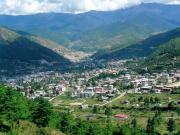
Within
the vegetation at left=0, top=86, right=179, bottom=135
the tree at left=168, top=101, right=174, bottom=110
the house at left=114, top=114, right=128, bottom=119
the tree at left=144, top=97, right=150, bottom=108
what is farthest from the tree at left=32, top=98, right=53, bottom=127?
the tree at left=144, top=97, right=150, bottom=108

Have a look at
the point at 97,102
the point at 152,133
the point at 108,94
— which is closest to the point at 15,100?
the point at 152,133

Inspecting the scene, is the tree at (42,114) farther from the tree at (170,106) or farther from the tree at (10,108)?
the tree at (170,106)

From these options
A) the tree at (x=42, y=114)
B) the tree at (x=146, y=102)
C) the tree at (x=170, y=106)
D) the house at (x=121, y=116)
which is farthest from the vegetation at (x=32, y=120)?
the tree at (x=146, y=102)

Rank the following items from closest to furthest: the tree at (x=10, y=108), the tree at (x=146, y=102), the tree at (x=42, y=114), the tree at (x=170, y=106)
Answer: the tree at (x=10, y=108)
the tree at (x=42, y=114)
the tree at (x=170, y=106)
the tree at (x=146, y=102)

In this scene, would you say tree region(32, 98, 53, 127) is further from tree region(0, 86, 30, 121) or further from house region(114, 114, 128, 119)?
house region(114, 114, 128, 119)

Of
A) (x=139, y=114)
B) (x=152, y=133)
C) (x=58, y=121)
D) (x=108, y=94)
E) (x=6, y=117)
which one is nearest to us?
(x=6, y=117)

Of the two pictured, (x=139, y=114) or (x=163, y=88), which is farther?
(x=163, y=88)

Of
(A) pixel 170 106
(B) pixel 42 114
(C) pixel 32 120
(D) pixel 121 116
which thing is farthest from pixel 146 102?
(C) pixel 32 120

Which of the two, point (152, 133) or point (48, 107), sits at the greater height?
point (48, 107)

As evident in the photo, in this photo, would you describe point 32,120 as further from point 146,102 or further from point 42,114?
point 146,102

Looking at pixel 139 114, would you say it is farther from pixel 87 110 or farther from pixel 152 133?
pixel 152 133

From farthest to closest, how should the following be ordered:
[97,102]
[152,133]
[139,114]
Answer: [97,102], [139,114], [152,133]
